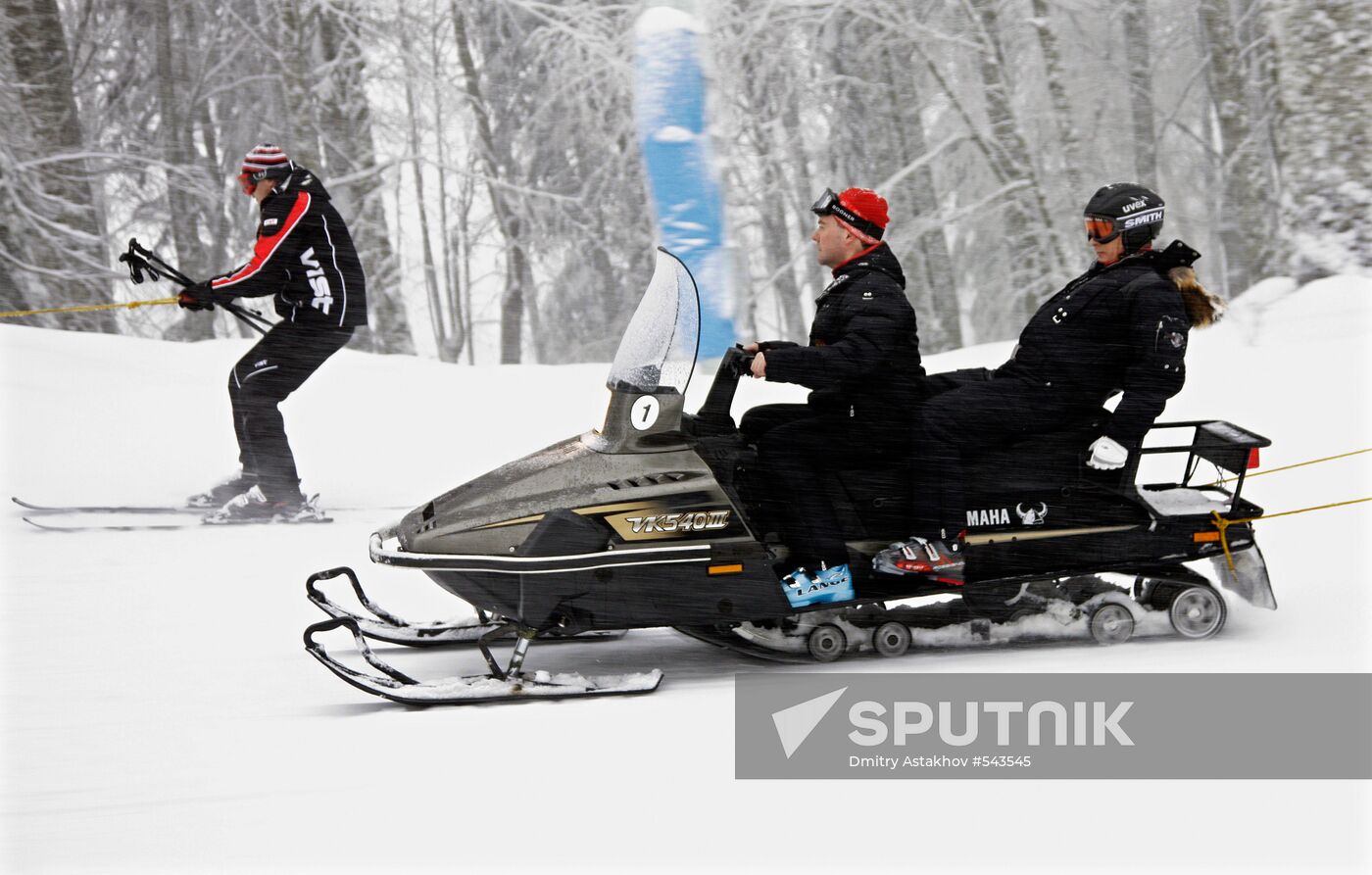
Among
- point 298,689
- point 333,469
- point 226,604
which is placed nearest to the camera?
point 298,689

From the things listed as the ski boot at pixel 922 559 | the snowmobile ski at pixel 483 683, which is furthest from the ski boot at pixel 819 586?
the snowmobile ski at pixel 483 683

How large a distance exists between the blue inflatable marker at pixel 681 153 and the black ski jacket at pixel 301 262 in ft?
8.57

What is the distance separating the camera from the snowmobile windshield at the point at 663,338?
Answer: 414cm

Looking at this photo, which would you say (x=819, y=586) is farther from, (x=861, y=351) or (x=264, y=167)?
(x=264, y=167)

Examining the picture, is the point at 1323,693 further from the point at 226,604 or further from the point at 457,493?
the point at 226,604

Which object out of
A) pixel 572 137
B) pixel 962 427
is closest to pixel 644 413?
pixel 962 427

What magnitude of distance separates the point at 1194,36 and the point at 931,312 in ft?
19.6

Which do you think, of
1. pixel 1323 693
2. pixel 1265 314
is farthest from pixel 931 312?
pixel 1323 693

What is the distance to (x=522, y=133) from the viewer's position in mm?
17062

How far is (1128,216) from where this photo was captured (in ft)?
14.0

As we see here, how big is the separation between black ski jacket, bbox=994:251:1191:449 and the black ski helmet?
0.07 meters

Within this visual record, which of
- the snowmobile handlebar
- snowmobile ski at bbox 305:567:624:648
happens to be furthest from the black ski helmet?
snowmobile ski at bbox 305:567:624:648

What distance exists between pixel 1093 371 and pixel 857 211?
37.8 inches

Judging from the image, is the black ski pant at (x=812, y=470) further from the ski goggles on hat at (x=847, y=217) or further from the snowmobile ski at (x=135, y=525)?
the snowmobile ski at (x=135, y=525)
